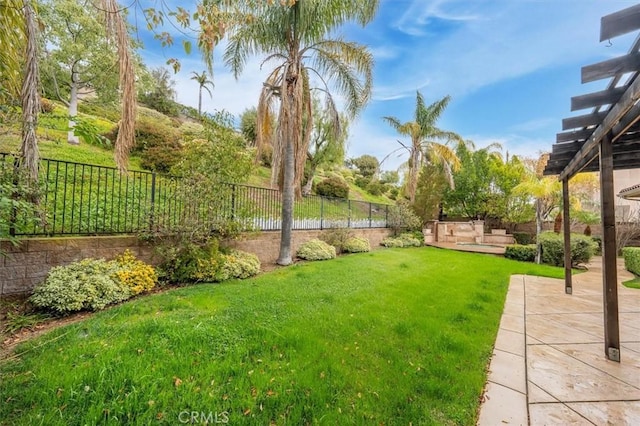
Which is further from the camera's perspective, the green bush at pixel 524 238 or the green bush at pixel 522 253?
the green bush at pixel 524 238

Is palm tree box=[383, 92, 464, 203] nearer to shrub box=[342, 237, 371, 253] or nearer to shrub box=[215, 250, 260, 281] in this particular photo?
shrub box=[342, 237, 371, 253]

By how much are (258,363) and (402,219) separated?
1355 centimetres

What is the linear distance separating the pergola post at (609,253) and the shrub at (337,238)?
7.74 metres

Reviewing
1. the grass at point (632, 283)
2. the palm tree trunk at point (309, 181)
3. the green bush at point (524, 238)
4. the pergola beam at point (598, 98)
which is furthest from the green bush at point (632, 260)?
the palm tree trunk at point (309, 181)

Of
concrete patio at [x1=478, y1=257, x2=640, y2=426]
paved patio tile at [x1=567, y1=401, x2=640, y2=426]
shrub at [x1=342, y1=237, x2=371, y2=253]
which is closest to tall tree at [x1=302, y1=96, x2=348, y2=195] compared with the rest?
shrub at [x1=342, y1=237, x2=371, y2=253]

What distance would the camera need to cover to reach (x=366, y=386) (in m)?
2.38

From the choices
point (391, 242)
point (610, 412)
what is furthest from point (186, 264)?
point (391, 242)

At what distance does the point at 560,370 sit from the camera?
9.19 feet

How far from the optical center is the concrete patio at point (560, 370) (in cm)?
216

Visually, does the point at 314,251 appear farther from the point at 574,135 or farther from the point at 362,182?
the point at 362,182

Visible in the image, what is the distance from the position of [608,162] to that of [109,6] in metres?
6.48

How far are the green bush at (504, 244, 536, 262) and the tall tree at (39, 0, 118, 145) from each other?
1967cm

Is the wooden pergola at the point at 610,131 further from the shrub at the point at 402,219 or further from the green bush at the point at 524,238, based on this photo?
the green bush at the point at 524,238

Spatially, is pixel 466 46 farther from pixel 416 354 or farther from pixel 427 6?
pixel 416 354
